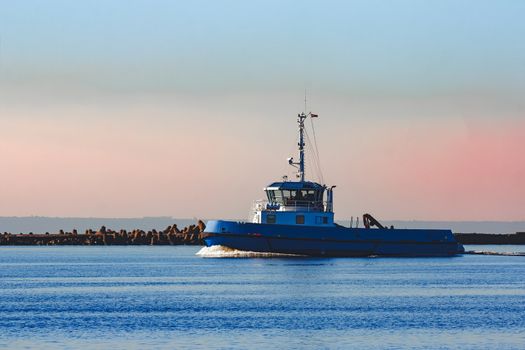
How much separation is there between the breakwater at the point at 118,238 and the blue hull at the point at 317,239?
52134 mm

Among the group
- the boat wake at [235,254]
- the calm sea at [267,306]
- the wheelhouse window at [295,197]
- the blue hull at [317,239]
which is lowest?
the calm sea at [267,306]

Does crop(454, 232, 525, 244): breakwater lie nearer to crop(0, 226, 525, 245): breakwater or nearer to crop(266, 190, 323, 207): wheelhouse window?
crop(0, 226, 525, 245): breakwater

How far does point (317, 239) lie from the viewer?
94.8 m

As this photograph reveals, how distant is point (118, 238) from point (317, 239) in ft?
241

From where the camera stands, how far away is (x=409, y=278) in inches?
A: 3145

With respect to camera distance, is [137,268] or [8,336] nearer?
[8,336]

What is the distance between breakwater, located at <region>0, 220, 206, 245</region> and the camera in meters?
158

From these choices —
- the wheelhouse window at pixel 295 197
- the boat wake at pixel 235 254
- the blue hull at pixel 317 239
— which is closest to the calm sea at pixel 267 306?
the boat wake at pixel 235 254

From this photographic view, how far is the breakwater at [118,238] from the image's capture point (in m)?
158

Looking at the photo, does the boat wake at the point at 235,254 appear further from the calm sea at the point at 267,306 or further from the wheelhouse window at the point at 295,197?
the wheelhouse window at the point at 295,197

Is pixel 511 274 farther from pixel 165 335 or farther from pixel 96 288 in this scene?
pixel 165 335

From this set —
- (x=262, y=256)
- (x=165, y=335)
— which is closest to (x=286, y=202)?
(x=262, y=256)

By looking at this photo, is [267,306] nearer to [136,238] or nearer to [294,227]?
[294,227]

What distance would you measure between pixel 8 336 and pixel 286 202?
1953 inches
